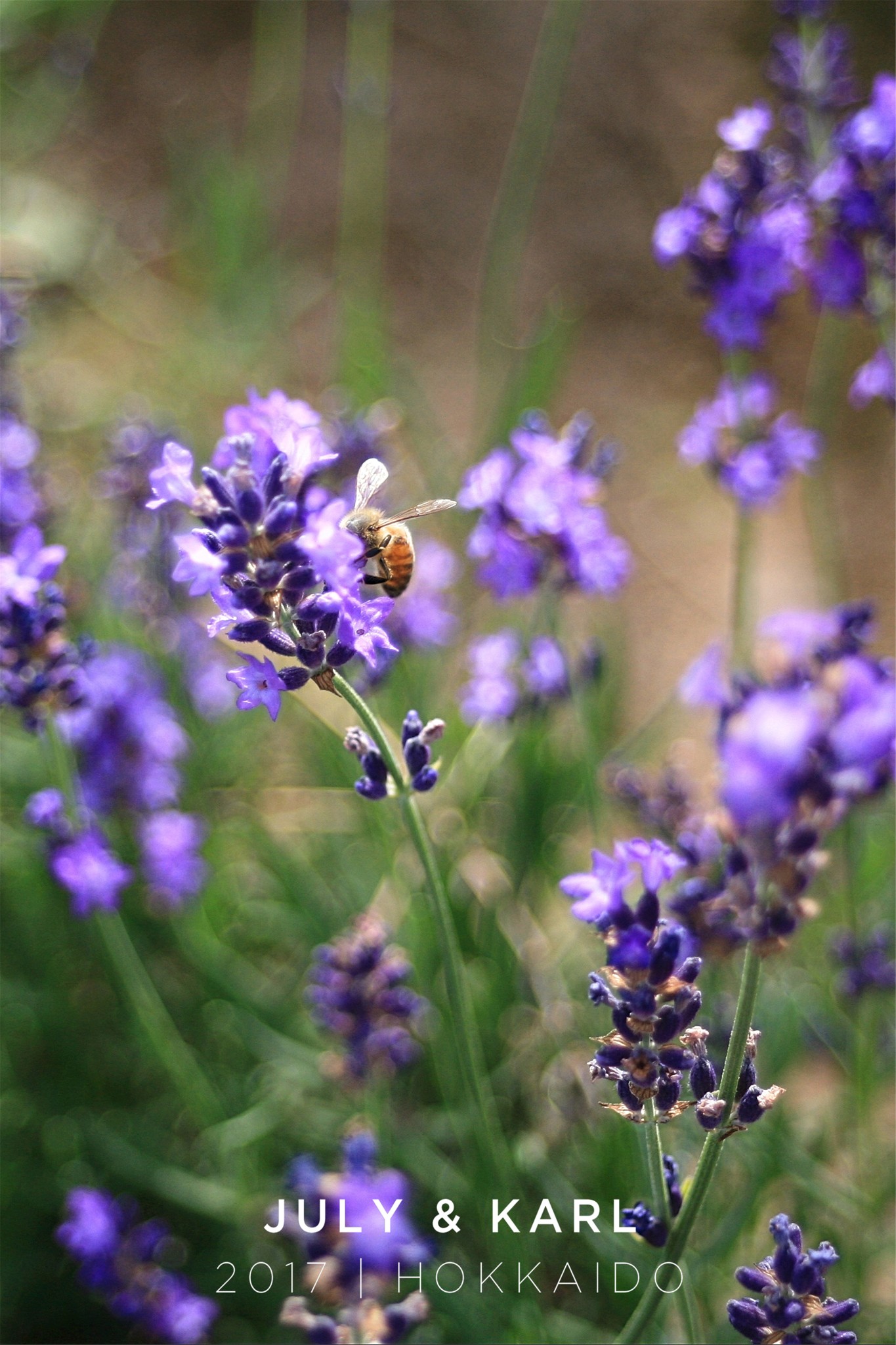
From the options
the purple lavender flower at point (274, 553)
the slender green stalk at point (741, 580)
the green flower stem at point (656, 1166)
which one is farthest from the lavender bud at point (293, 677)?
the slender green stalk at point (741, 580)

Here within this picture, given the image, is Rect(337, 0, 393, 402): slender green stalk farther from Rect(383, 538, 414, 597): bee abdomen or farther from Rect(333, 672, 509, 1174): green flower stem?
Rect(333, 672, 509, 1174): green flower stem

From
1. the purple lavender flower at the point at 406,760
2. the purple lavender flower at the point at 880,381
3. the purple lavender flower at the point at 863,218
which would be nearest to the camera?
the purple lavender flower at the point at 406,760

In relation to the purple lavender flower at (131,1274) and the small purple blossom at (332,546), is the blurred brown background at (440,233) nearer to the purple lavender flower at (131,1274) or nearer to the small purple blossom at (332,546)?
the purple lavender flower at (131,1274)

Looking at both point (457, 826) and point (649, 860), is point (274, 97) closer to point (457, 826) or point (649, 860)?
point (457, 826)

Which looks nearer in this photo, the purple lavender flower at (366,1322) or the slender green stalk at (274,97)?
the purple lavender flower at (366,1322)

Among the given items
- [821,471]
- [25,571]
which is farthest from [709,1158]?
[821,471]

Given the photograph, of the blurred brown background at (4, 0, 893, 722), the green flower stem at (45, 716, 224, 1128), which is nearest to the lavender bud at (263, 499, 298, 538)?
the green flower stem at (45, 716, 224, 1128)
